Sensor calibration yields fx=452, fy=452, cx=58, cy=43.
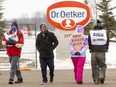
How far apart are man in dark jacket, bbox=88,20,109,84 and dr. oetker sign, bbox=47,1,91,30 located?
9.14m

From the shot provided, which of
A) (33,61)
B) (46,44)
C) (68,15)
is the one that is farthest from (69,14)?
(46,44)

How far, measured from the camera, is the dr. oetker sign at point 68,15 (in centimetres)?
2189

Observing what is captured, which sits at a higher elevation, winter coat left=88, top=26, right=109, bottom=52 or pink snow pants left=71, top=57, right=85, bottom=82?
winter coat left=88, top=26, right=109, bottom=52

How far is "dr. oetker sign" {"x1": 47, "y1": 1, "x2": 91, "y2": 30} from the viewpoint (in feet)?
71.8

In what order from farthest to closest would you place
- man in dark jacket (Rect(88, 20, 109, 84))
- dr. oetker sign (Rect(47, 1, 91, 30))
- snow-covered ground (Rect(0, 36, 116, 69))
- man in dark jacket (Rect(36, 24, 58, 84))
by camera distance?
1. dr. oetker sign (Rect(47, 1, 91, 30))
2. snow-covered ground (Rect(0, 36, 116, 69))
3. man in dark jacket (Rect(36, 24, 58, 84))
4. man in dark jacket (Rect(88, 20, 109, 84))

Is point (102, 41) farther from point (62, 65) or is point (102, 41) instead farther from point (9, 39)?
point (62, 65)

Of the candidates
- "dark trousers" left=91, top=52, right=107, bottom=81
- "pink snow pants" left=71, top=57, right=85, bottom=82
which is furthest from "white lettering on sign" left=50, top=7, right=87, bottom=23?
"dark trousers" left=91, top=52, right=107, bottom=81

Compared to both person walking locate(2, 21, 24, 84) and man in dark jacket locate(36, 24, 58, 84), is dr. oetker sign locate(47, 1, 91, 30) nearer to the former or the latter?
person walking locate(2, 21, 24, 84)

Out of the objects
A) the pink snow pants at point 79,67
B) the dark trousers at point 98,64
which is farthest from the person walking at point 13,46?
the dark trousers at point 98,64

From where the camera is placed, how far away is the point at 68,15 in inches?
867

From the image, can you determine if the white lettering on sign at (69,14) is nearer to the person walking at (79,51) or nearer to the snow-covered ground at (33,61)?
the snow-covered ground at (33,61)

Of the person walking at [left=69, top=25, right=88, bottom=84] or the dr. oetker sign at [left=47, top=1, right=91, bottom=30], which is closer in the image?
the person walking at [left=69, top=25, right=88, bottom=84]

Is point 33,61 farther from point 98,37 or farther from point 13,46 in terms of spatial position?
point 98,37

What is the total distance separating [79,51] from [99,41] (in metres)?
0.68
